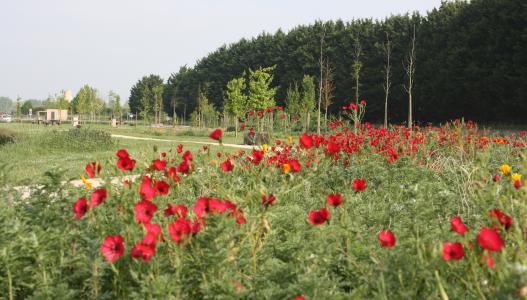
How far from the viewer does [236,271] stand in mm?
2459

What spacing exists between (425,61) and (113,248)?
3273 centimetres

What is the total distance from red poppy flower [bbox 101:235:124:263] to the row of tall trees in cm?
1912

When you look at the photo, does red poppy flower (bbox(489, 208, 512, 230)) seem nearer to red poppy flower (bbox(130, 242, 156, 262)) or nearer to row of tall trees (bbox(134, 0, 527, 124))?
red poppy flower (bbox(130, 242, 156, 262))

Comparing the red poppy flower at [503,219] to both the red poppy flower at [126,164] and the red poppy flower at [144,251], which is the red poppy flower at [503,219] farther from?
the red poppy flower at [126,164]

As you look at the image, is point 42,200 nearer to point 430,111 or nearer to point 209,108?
point 430,111

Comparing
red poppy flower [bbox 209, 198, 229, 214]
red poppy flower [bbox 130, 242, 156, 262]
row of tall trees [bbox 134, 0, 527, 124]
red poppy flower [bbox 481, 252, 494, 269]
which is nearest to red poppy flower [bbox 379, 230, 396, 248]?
red poppy flower [bbox 481, 252, 494, 269]

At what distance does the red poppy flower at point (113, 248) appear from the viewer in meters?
2.09

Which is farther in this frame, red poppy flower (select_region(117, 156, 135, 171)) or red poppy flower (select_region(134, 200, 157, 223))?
red poppy flower (select_region(117, 156, 135, 171))

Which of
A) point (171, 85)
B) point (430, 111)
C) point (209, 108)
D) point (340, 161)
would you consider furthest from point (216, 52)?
point (340, 161)

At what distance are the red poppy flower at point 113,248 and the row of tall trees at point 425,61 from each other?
62.7 feet

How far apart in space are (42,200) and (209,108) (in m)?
38.5

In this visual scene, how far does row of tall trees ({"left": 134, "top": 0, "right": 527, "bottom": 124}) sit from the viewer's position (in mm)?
26234

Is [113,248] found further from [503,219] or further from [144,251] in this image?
[503,219]

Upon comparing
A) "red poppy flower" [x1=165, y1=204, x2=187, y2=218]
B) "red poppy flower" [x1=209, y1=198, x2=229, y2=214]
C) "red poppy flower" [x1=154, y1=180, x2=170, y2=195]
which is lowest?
"red poppy flower" [x1=165, y1=204, x2=187, y2=218]
